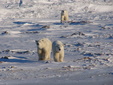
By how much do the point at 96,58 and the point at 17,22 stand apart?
15.0m

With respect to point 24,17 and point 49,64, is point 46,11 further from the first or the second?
point 49,64

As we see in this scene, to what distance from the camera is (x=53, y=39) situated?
63.3ft

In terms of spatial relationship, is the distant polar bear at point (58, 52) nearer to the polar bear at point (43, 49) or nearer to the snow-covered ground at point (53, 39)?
the snow-covered ground at point (53, 39)

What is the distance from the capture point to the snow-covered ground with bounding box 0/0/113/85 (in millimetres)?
9273

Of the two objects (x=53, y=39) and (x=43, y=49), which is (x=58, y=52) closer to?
(x=43, y=49)

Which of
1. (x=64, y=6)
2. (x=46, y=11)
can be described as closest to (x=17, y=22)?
(x=46, y=11)

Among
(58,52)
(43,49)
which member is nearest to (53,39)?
(43,49)

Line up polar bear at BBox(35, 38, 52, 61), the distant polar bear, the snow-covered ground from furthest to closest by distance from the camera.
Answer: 1. polar bear at BBox(35, 38, 52, 61)
2. the distant polar bear
3. the snow-covered ground

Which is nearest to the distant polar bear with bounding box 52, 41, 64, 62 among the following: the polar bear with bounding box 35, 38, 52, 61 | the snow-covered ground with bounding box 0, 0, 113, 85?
the snow-covered ground with bounding box 0, 0, 113, 85

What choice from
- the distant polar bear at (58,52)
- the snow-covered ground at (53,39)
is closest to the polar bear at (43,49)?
the snow-covered ground at (53,39)

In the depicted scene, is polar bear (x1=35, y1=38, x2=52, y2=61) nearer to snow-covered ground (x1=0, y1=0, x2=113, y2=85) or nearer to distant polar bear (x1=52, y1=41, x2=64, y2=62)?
snow-covered ground (x1=0, y1=0, x2=113, y2=85)

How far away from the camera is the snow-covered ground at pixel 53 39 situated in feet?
30.4

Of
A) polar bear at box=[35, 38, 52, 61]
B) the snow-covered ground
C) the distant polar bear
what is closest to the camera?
the snow-covered ground

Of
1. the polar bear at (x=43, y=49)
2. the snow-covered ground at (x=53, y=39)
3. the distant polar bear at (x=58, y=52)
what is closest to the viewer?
the snow-covered ground at (x=53, y=39)
